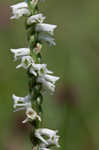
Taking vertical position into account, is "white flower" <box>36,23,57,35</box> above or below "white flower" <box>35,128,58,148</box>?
above

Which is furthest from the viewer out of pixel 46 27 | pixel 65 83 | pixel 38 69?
pixel 65 83

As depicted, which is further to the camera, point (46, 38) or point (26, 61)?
point (46, 38)

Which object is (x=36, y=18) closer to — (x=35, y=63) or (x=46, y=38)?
(x=46, y=38)

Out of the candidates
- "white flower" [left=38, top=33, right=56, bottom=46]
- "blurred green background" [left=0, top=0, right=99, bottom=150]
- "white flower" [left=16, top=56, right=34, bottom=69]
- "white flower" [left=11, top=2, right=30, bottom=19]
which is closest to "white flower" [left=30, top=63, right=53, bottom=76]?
"white flower" [left=16, top=56, right=34, bottom=69]

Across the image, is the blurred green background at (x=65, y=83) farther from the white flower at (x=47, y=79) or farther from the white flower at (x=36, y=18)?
the white flower at (x=36, y=18)

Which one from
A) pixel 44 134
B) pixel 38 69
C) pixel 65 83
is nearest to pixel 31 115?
pixel 44 134

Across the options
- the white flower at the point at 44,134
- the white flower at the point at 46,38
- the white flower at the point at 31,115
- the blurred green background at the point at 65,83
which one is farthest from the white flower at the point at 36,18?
the blurred green background at the point at 65,83

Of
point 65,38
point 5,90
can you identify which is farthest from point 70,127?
point 65,38

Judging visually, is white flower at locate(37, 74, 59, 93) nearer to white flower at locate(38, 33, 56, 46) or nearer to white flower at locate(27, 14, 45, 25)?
white flower at locate(38, 33, 56, 46)
